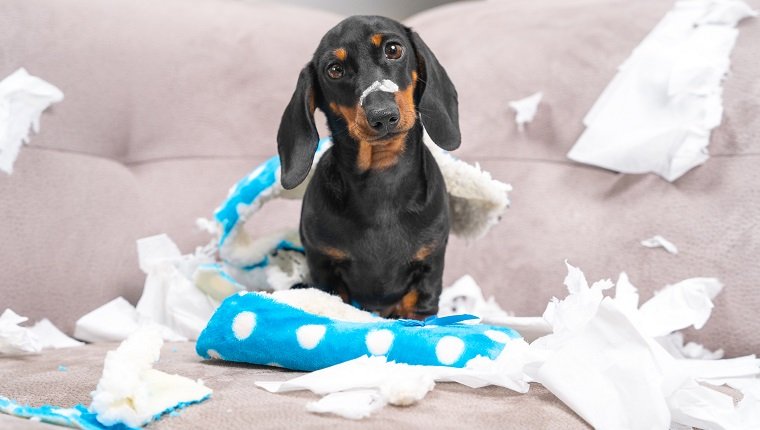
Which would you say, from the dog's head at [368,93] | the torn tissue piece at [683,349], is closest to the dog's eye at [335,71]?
the dog's head at [368,93]

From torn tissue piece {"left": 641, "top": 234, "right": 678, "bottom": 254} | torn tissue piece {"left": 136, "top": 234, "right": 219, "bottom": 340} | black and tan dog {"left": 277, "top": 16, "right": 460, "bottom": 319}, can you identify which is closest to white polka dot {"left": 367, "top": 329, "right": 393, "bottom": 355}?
black and tan dog {"left": 277, "top": 16, "right": 460, "bottom": 319}

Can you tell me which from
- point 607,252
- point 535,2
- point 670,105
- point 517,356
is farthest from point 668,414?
point 535,2

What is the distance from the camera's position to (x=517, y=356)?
0.88 m

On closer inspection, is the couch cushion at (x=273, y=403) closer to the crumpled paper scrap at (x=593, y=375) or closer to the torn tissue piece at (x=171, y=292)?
the crumpled paper scrap at (x=593, y=375)

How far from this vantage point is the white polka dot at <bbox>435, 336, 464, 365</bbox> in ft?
2.94

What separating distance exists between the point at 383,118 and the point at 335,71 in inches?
5.7

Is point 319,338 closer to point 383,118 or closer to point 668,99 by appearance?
point 383,118

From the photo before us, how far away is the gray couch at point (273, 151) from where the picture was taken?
1.37 meters

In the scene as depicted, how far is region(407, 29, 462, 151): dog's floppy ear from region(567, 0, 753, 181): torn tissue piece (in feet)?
1.58

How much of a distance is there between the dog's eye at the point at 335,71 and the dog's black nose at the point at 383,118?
0.39 ft

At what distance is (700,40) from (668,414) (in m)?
0.96

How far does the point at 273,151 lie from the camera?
174 cm

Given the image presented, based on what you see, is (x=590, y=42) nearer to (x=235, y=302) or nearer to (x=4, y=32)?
(x=235, y=302)

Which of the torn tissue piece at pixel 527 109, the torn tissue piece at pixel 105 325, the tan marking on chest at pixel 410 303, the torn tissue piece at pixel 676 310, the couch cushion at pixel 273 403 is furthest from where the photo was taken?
the torn tissue piece at pixel 527 109
